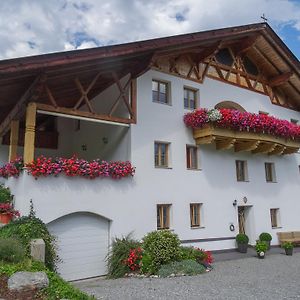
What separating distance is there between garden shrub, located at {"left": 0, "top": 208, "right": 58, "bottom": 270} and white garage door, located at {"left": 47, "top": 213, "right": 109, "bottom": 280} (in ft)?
4.17

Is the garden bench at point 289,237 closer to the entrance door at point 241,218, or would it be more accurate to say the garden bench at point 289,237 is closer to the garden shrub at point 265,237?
the garden shrub at point 265,237

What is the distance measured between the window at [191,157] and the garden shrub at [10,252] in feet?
29.5

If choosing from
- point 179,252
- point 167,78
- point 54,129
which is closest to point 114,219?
point 179,252

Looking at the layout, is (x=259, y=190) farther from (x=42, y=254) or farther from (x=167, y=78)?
(x=42, y=254)

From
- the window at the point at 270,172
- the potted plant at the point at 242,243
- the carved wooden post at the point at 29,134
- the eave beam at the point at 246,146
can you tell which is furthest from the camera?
the window at the point at 270,172

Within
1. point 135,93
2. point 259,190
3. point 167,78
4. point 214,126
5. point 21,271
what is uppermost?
point 167,78

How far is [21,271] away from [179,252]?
6372 mm

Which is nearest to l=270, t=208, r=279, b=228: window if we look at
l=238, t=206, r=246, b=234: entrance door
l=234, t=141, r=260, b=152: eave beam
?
l=238, t=206, r=246, b=234: entrance door

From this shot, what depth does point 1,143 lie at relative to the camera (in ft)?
54.2

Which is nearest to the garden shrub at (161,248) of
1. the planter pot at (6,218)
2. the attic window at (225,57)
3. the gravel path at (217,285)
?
the gravel path at (217,285)

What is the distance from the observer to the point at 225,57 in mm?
18469

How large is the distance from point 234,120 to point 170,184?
13.4 feet

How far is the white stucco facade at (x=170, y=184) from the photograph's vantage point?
11.7 m

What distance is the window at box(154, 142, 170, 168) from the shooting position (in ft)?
47.5
